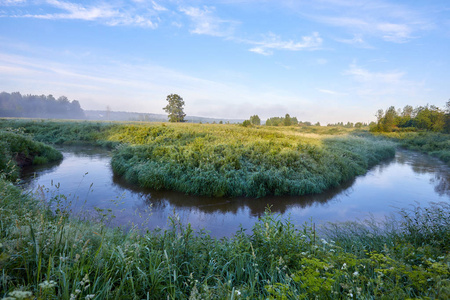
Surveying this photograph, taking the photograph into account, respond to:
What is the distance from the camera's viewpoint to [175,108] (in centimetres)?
4875

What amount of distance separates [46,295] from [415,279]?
3.48 m

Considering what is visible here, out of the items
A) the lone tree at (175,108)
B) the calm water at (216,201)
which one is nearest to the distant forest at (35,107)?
the lone tree at (175,108)

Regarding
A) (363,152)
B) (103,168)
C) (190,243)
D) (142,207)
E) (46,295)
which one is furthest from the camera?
(363,152)

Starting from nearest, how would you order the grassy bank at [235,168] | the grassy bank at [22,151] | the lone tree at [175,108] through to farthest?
the grassy bank at [235,168]
the grassy bank at [22,151]
the lone tree at [175,108]

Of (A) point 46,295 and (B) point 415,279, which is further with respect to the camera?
(B) point 415,279

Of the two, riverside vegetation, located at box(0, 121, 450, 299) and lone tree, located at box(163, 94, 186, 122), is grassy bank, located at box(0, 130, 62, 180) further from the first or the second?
lone tree, located at box(163, 94, 186, 122)

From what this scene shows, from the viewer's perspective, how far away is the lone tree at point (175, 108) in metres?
48.0

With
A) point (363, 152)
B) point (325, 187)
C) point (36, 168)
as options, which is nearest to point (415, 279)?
point (325, 187)

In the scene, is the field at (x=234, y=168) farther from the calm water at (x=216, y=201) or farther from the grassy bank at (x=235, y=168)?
the calm water at (x=216, y=201)

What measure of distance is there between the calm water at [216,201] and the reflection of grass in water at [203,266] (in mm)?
1904

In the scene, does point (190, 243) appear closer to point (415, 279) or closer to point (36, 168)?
point (415, 279)

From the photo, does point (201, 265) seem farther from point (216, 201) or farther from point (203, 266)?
point (216, 201)

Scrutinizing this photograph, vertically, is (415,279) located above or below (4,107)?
below

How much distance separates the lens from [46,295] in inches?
74.2
